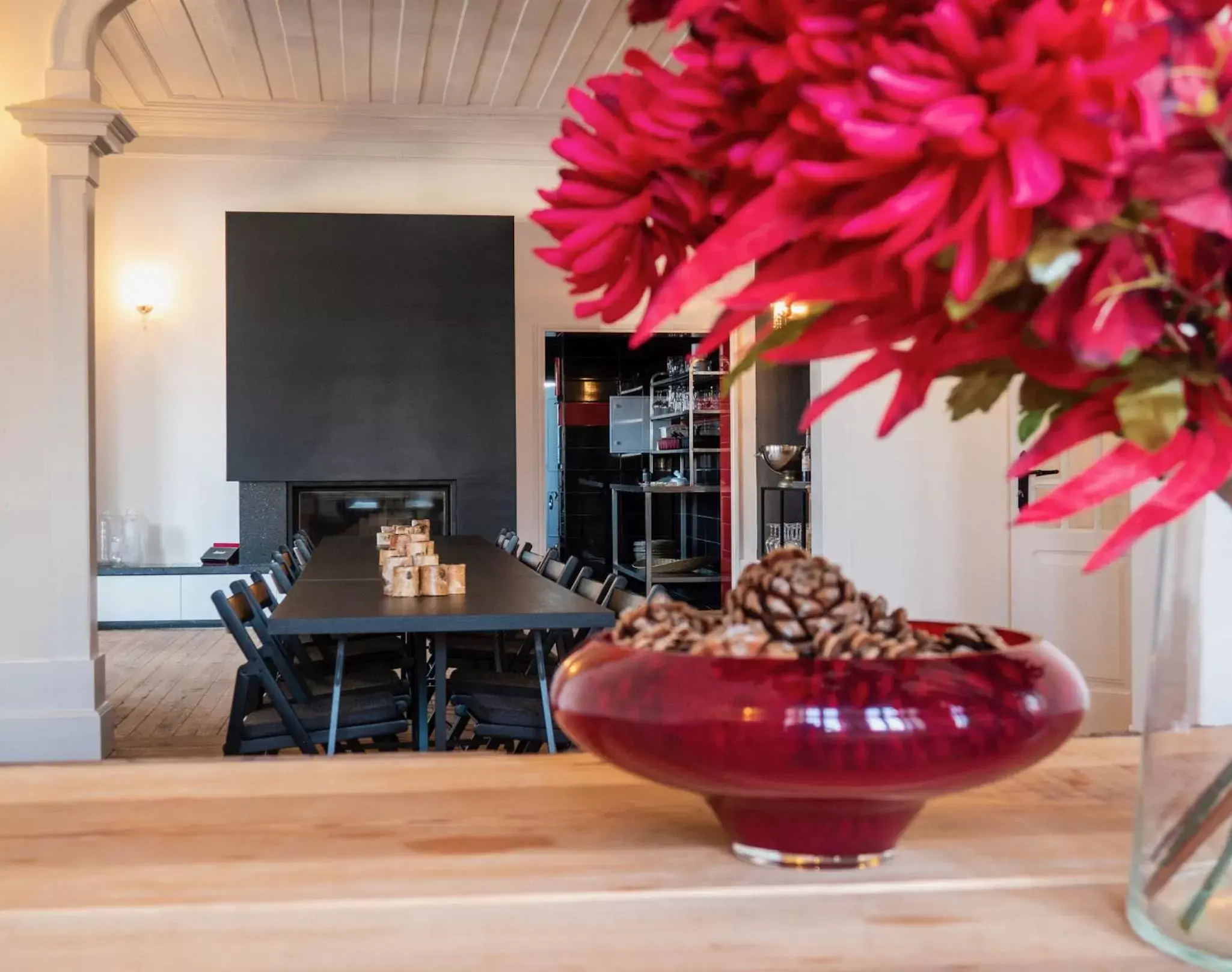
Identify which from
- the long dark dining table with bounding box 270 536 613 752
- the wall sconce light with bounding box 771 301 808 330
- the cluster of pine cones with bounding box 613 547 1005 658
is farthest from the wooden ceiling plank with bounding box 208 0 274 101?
the cluster of pine cones with bounding box 613 547 1005 658

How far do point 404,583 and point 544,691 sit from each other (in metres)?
0.61

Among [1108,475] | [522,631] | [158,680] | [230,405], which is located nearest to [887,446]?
[522,631]

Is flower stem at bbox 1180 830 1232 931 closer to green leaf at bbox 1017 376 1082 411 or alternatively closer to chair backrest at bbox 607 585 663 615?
green leaf at bbox 1017 376 1082 411

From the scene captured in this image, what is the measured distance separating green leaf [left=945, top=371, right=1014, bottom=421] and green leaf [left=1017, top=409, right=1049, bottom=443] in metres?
0.01

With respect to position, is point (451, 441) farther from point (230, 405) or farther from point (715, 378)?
point (715, 378)

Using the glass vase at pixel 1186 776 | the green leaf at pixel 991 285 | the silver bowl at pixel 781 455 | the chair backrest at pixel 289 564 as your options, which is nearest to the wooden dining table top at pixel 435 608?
the chair backrest at pixel 289 564

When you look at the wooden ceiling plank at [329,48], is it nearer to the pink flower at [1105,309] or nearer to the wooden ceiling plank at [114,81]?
the wooden ceiling plank at [114,81]

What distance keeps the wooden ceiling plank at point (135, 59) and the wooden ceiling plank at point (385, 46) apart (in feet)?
4.54

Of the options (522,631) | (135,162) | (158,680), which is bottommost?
(158,680)

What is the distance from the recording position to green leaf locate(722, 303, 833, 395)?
0.47m

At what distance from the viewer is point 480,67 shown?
7.95 meters

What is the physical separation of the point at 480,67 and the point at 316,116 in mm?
1600

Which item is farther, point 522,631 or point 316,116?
point 316,116

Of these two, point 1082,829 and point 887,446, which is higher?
point 887,446
